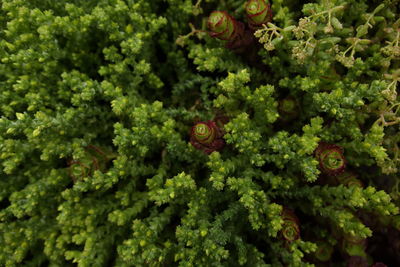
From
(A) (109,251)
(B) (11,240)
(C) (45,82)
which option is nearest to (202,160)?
(A) (109,251)

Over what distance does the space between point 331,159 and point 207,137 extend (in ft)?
2.07

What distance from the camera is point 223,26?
1826 mm

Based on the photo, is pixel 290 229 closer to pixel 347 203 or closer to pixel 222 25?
pixel 347 203

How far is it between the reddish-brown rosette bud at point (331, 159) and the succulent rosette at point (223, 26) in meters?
0.78

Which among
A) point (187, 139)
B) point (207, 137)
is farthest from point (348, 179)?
point (187, 139)

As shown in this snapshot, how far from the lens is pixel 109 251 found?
2064 mm

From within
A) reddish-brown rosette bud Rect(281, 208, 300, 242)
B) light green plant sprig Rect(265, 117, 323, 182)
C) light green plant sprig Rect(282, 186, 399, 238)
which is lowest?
reddish-brown rosette bud Rect(281, 208, 300, 242)

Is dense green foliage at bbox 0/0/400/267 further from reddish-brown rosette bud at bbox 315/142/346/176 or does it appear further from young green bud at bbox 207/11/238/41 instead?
young green bud at bbox 207/11/238/41

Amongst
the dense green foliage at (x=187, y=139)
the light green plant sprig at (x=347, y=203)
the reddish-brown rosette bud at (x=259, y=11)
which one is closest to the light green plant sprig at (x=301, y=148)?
the dense green foliage at (x=187, y=139)

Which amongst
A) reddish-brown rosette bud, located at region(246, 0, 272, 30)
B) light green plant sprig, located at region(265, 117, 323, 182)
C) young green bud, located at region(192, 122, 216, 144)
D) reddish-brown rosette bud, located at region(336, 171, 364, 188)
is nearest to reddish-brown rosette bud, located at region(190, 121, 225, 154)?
young green bud, located at region(192, 122, 216, 144)

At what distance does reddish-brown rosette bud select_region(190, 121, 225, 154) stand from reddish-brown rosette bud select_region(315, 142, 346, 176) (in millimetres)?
522

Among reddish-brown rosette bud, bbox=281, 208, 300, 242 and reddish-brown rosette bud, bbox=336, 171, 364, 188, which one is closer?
reddish-brown rosette bud, bbox=281, 208, 300, 242

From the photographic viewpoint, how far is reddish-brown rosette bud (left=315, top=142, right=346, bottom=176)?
5.63ft

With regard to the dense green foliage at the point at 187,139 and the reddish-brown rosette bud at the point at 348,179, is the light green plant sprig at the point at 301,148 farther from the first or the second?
the reddish-brown rosette bud at the point at 348,179
